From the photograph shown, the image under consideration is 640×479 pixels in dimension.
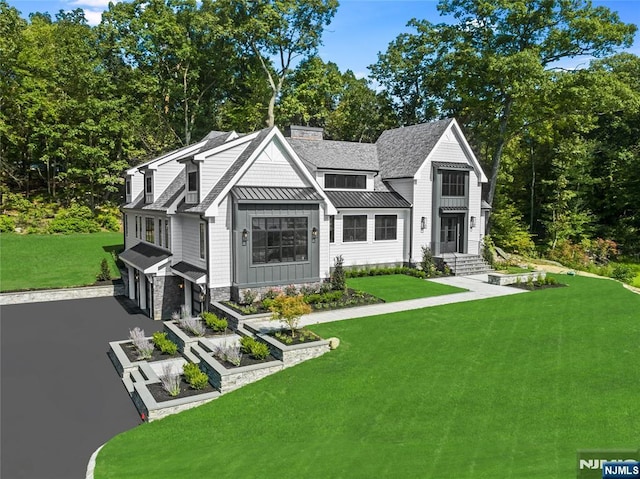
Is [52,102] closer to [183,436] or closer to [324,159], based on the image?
[324,159]

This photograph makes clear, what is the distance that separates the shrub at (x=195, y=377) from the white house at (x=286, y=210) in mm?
6030

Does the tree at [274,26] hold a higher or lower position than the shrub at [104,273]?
higher

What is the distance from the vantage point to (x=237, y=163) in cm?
1875

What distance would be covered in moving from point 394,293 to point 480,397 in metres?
10.3

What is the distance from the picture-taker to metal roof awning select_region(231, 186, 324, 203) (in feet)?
58.5

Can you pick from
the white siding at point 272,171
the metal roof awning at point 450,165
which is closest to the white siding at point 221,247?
the white siding at point 272,171

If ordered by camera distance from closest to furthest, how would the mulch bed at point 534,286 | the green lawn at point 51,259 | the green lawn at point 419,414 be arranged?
the green lawn at point 419,414 < the mulch bed at point 534,286 < the green lawn at point 51,259

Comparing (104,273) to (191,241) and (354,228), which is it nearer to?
(191,241)

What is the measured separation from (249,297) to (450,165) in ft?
50.4

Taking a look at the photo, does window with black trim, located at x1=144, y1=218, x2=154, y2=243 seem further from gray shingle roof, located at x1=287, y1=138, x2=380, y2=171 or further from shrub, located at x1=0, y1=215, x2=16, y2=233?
shrub, located at x1=0, y1=215, x2=16, y2=233

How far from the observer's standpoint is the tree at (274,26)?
40000mm

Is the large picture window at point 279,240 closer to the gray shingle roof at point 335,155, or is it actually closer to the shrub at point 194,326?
the shrub at point 194,326

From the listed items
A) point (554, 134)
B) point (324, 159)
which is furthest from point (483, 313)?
point (554, 134)

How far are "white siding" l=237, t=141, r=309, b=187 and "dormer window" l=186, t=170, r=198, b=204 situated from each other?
2091 millimetres
